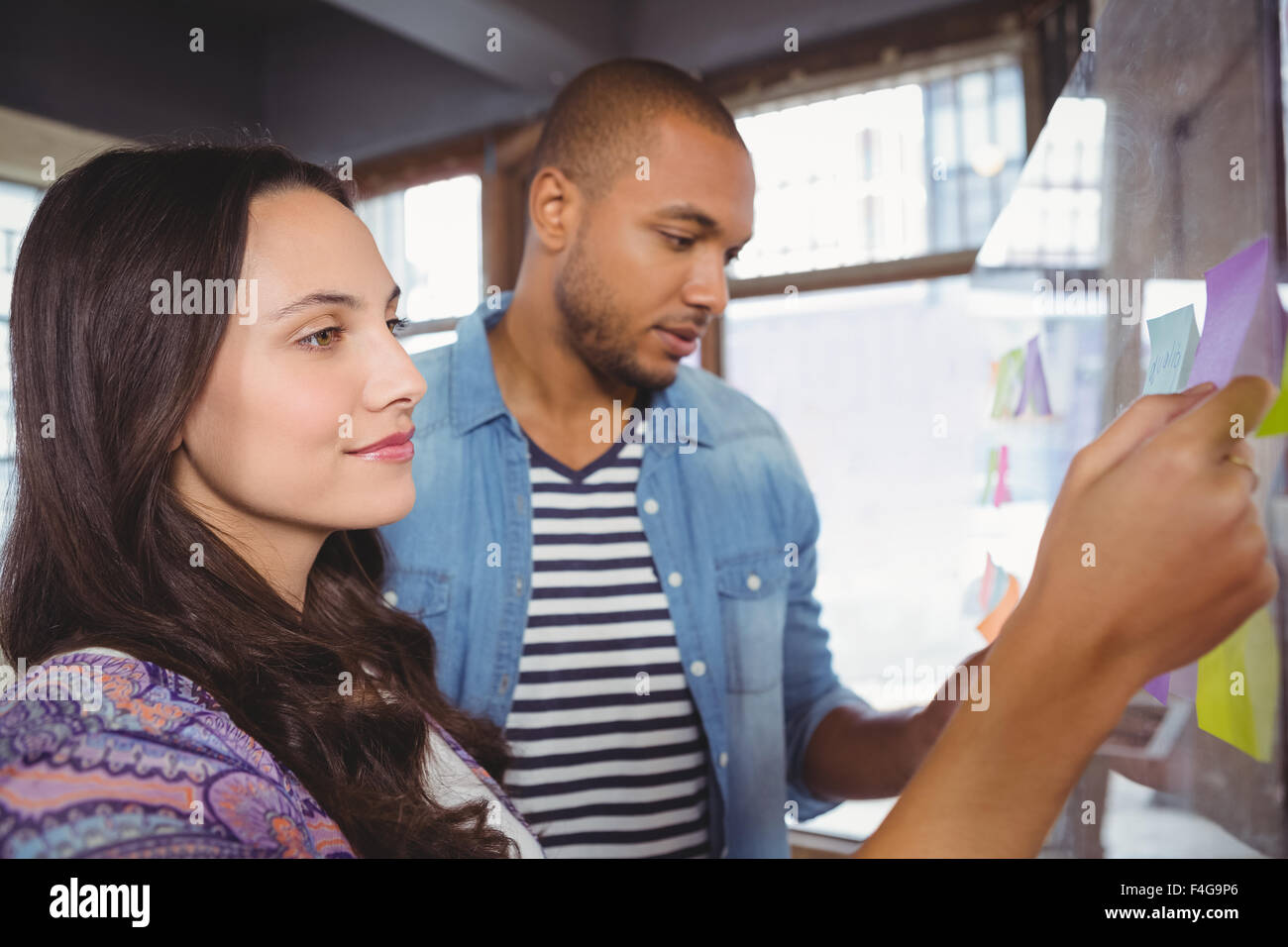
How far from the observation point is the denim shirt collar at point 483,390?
84 cm

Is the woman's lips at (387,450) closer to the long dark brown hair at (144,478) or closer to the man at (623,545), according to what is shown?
the long dark brown hair at (144,478)

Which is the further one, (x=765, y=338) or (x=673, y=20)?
(x=765, y=338)

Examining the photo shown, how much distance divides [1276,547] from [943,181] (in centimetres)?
145

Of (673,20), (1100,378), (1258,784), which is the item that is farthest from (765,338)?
(1258,784)

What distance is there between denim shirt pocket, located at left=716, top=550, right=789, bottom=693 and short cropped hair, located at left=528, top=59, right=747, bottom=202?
431 millimetres

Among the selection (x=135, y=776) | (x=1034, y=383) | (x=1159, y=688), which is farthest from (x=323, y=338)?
(x=1034, y=383)

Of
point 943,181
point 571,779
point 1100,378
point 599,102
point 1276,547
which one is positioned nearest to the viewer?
point 1276,547

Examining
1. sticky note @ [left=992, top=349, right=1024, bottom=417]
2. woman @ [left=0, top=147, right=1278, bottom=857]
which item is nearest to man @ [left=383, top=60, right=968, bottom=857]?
woman @ [left=0, top=147, right=1278, bottom=857]

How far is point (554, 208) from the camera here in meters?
0.89

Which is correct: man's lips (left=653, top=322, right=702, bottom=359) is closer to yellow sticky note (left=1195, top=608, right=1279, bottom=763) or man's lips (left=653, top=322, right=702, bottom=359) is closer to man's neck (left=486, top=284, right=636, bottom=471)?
man's neck (left=486, top=284, right=636, bottom=471)

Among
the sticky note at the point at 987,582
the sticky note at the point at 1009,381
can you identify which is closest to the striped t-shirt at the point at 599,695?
the sticky note at the point at 987,582

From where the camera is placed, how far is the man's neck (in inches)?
34.3
